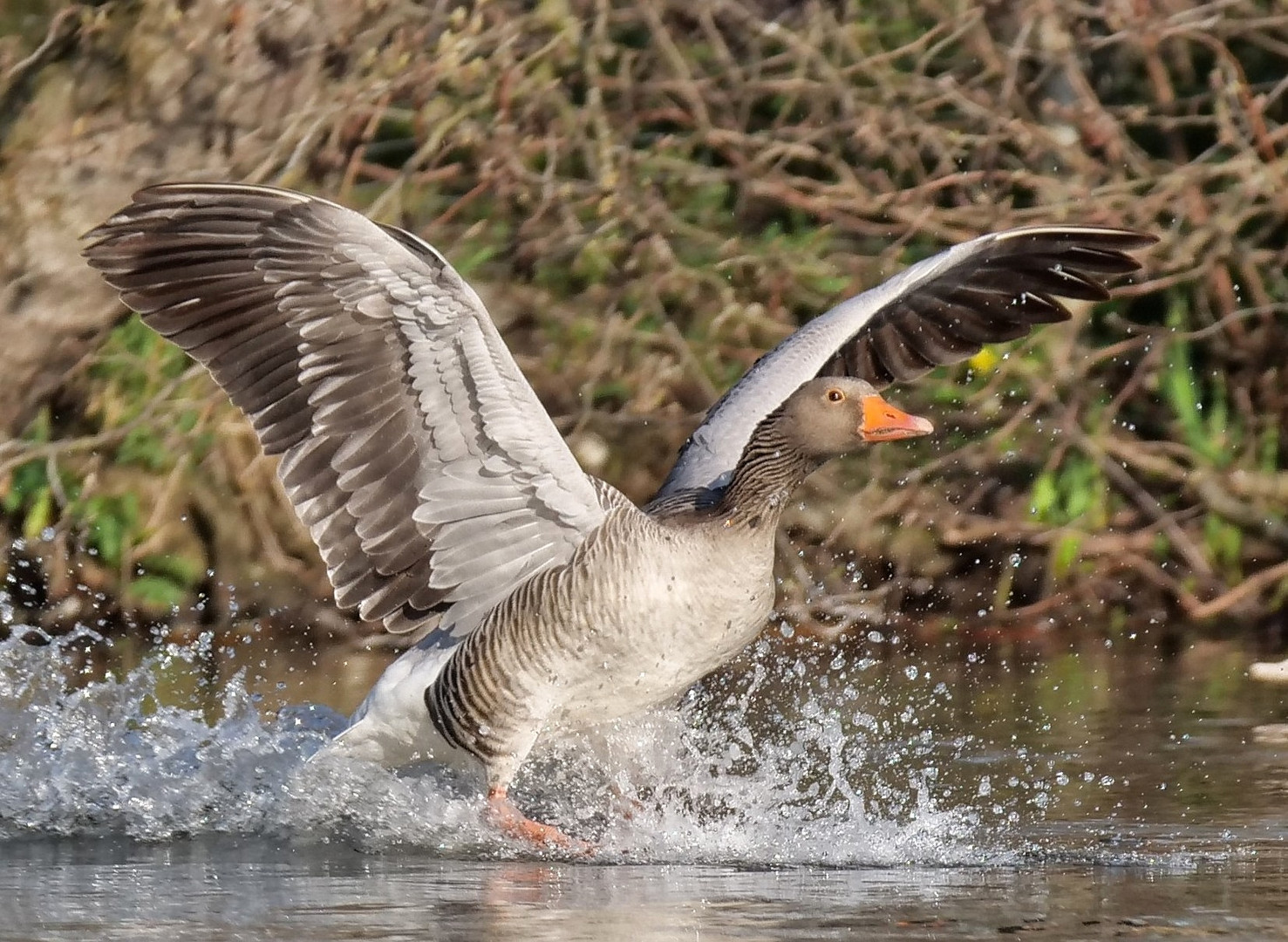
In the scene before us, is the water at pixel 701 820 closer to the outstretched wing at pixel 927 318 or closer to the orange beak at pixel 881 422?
the orange beak at pixel 881 422

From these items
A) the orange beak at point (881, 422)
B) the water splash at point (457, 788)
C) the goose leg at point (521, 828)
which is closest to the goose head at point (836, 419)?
the orange beak at point (881, 422)

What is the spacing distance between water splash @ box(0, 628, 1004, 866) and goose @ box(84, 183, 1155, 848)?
0.28 meters

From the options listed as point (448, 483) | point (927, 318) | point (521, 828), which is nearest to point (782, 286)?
point (927, 318)

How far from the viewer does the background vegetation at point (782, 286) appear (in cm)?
1148

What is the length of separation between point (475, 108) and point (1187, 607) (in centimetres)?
474

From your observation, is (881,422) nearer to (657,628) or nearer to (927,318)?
(657,628)

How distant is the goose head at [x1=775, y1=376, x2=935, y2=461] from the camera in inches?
→ 286

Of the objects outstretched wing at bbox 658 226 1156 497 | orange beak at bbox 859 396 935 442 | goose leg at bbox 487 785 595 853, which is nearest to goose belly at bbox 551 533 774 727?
goose leg at bbox 487 785 595 853

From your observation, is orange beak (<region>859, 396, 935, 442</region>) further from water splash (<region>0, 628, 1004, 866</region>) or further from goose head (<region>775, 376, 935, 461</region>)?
water splash (<region>0, 628, 1004, 866</region>)

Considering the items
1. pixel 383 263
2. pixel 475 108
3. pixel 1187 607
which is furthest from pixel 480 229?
pixel 383 263

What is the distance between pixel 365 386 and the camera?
7223mm

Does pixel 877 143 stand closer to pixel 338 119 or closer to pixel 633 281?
pixel 633 281

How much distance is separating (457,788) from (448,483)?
1140 mm

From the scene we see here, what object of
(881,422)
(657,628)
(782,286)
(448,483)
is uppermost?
(782,286)
